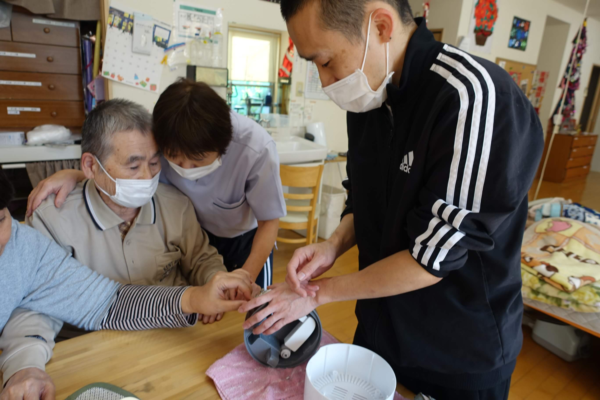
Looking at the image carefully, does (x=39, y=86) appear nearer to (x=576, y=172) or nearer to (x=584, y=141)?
(x=584, y=141)

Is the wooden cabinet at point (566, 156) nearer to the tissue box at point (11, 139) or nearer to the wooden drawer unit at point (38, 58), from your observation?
the wooden drawer unit at point (38, 58)

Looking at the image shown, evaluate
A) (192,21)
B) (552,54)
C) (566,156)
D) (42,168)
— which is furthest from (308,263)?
(566,156)

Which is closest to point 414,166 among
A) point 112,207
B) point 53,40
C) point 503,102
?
point 503,102

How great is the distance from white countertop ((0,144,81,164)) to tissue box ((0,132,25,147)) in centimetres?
8

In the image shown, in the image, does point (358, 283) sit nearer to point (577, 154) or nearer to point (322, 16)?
point (322, 16)

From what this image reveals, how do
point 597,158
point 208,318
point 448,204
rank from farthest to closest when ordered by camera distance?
point 597,158 → point 208,318 → point 448,204

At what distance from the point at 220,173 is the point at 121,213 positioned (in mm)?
382

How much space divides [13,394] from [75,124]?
101 inches

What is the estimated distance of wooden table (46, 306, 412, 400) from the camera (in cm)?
83

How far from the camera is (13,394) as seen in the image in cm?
76

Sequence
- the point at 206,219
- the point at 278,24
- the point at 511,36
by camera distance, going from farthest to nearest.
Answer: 1. the point at 511,36
2. the point at 278,24
3. the point at 206,219

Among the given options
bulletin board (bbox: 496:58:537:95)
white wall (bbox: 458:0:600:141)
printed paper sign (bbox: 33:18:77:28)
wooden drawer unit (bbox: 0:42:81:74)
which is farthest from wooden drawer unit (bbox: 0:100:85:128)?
bulletin board (bbox: 496:58:537:95)

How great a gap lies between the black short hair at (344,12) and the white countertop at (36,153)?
2512 mm

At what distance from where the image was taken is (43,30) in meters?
2.54
